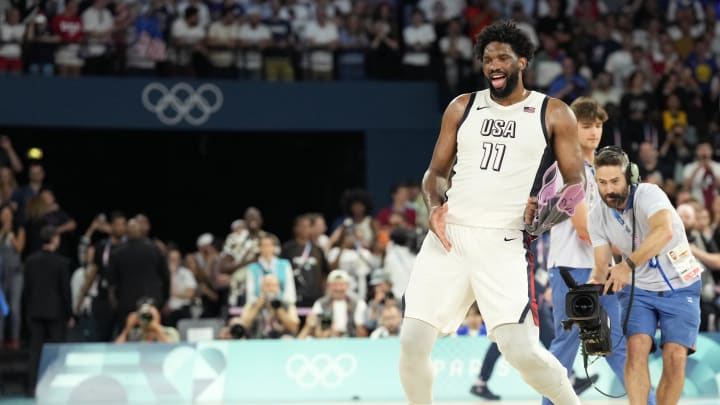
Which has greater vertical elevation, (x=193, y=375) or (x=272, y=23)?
(x=272, y=23)

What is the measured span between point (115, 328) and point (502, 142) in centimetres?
912

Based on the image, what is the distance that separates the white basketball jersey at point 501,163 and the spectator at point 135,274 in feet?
26.5

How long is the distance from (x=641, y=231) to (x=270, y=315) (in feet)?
21.2

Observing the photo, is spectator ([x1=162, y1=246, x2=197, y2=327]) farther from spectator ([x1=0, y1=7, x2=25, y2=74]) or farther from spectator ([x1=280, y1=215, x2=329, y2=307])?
spectator ([x1=0, y1=7, x2=25, y2=74])

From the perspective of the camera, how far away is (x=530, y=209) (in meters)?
6.52

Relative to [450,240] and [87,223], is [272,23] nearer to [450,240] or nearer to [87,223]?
[87,223]

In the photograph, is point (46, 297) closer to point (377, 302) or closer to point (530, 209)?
point (377, 302)

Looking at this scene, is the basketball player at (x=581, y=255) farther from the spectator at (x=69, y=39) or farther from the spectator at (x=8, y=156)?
the spectator at (x=69, y=39)

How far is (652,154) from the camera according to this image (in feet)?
52.5

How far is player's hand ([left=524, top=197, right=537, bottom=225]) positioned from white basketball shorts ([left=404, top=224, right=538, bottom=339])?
10 centimetres

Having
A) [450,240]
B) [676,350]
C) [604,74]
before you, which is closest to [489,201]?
[450,240]

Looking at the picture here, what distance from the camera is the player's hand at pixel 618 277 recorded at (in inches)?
293

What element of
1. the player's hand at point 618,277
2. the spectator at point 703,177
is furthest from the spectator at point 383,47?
the player's hand at point 618,277

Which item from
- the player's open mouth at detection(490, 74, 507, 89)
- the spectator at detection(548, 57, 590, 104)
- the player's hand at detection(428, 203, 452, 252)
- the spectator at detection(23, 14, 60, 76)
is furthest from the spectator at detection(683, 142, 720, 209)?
the player's hand at detection(428, 203, 452, 252)
